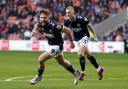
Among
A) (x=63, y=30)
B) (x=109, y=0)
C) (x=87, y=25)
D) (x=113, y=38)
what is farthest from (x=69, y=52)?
(x=63, y=30)

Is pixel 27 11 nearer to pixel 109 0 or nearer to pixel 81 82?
pixel 109 0

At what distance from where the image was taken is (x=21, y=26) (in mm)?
39906

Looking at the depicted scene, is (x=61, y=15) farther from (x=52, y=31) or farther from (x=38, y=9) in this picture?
(x=52, y=31)

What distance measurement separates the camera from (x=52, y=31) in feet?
50.4

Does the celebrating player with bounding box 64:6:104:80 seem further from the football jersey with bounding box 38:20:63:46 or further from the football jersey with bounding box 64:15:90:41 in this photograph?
the football jersey with bounding box 38:20:63:46

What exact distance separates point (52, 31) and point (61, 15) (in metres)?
25.1

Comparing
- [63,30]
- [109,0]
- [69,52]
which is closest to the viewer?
[63,30]

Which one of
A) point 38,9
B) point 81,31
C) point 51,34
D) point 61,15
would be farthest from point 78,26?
point 38,9

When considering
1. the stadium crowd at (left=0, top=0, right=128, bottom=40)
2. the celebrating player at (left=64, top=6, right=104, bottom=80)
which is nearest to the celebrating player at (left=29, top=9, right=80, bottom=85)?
the celebrating player at (left=64, top=6, right=104, bottom=80)

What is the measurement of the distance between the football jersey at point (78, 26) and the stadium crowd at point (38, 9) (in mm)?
21320

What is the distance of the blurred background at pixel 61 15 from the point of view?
130ft

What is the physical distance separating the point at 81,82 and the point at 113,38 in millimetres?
22040

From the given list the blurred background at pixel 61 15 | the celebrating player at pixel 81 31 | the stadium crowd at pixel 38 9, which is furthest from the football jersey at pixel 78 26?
the stadium crowd at pixel 38 9

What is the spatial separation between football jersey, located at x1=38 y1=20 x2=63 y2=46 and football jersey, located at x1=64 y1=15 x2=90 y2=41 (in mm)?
2208
